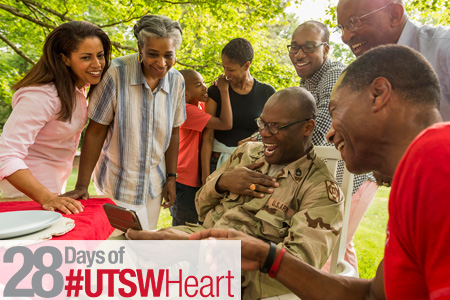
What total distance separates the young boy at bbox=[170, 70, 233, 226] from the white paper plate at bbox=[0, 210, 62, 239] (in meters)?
1.92

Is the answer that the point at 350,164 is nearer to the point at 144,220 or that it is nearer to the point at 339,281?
the point at 339,281

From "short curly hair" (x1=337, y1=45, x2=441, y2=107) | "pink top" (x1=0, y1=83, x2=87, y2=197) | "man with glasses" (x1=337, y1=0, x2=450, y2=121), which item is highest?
"man with glasses" (x1=337, y1=0, x2=450, y2=121)

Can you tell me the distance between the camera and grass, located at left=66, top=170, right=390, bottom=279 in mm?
5152

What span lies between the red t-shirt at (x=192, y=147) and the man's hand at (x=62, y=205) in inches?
65.2

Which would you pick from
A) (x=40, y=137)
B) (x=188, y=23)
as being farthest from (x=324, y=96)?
(x=188, y=23)

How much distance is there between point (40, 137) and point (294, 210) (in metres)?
1.62

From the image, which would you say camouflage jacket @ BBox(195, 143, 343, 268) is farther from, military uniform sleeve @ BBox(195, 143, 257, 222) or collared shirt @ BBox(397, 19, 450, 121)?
collared shirt @ BBox(397, 19, 450, 121)

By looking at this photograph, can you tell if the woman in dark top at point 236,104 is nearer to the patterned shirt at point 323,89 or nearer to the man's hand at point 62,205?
the patterned shirt at point 323,89

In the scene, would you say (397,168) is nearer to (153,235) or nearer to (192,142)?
(153,235)

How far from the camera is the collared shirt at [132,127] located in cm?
262

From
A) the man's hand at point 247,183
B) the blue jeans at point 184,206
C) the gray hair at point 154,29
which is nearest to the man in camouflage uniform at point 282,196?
the man's hand at point 247,183

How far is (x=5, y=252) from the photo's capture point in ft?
4.42

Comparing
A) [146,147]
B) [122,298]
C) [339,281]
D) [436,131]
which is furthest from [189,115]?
[436,131]

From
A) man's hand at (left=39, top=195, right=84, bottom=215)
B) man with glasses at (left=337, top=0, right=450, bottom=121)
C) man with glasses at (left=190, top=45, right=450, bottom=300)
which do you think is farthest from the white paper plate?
→ man with glasses at (left=337, top=0, right=450, bottom=121)
